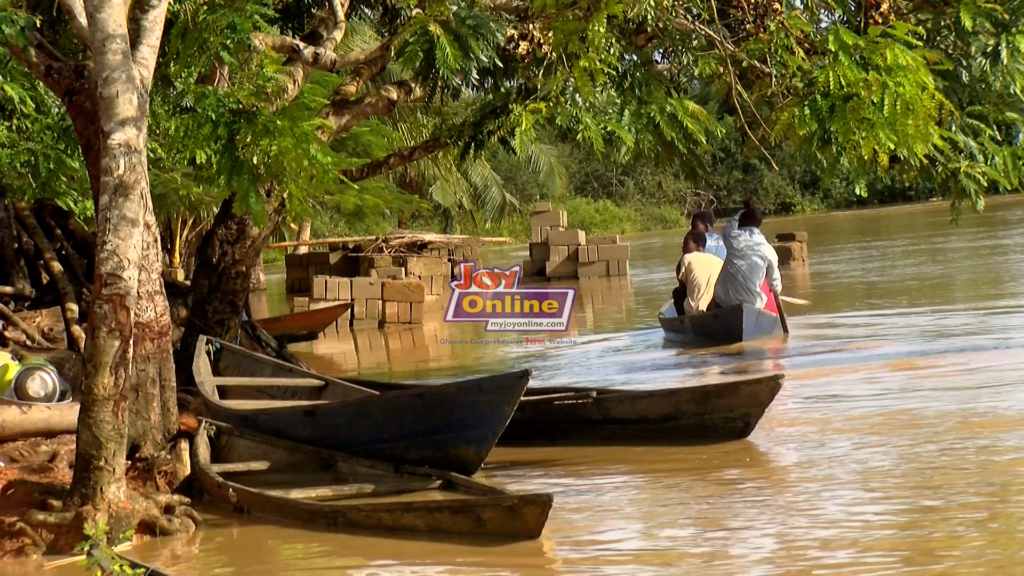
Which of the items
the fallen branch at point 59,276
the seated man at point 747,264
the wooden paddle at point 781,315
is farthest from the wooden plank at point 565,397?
the wooden paddle at point 781,315

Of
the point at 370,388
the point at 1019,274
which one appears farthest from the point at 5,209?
the point at 1019,274

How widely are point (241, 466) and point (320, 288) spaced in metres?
11.1

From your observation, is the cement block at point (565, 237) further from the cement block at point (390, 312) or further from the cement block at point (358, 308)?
the cement block at point (358, 308)

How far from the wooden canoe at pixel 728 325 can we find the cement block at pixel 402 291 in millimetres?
6062

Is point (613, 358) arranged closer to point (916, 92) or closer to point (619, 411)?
point (619, 411)

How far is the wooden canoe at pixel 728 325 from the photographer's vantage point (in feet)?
38.1

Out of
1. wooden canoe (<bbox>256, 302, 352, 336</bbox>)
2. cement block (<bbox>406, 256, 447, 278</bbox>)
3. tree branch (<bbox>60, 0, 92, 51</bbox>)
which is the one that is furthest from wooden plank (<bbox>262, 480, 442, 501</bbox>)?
cement block (<bbox>406, 256, 447, 278</bbox>)

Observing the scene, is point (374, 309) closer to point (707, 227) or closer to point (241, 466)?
point (707, 227)

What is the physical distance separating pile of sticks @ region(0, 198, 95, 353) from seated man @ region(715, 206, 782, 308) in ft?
20.2

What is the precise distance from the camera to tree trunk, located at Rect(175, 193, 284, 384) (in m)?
9.66

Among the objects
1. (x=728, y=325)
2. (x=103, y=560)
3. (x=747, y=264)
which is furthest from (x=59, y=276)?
(x=103, y=560)

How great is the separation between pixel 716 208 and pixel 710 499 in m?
47.4

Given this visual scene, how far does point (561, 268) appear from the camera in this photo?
2347 centimetres

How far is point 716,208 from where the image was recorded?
52.8 metres
